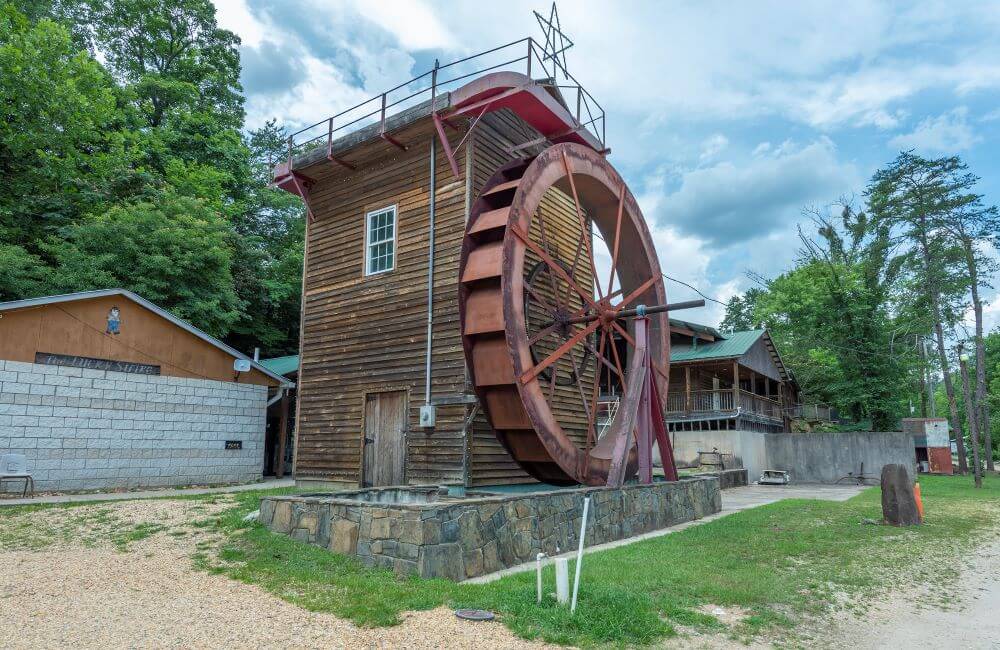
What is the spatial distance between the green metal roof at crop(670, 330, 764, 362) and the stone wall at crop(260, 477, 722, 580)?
14671 millimetres

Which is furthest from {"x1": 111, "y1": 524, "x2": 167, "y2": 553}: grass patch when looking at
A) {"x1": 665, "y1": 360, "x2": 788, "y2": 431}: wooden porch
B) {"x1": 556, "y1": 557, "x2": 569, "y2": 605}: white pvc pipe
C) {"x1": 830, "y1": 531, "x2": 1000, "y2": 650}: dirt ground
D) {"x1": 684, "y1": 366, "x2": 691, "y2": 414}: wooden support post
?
{"x1": 684, "y1": 366, "x2": 691, "y2": 414}: wooden support post

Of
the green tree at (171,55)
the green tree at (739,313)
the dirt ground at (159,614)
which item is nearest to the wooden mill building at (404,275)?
the dirt ground at (159,614)

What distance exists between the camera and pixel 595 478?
400 inches

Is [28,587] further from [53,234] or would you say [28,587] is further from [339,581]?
[53,234]

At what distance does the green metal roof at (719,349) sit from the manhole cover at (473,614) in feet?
60.4

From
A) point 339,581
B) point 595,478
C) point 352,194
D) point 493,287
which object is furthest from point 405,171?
→ point 339,581

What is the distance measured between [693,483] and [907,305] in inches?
1028

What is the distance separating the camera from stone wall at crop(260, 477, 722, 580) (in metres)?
5.60

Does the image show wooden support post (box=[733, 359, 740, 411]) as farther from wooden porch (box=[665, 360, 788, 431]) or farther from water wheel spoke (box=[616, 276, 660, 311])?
water wheel spoke (box=[616, 276, 660, 311])

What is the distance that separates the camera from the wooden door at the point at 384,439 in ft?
36.7

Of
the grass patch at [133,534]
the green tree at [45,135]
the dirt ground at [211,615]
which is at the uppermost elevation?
the green tree at [45,135]

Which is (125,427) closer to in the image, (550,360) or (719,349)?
(550,360)

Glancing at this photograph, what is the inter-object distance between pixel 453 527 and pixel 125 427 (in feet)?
31.6

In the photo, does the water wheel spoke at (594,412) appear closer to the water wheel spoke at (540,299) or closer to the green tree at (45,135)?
the water wheel spoke at (540,299)
